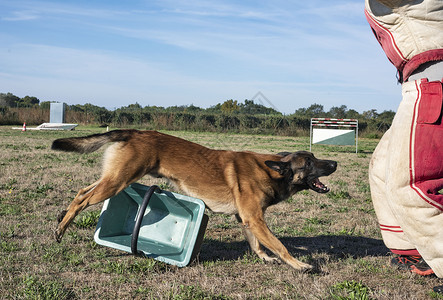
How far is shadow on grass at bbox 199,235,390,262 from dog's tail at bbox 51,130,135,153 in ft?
5.03

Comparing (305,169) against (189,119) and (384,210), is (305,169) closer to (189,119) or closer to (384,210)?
(384,210)

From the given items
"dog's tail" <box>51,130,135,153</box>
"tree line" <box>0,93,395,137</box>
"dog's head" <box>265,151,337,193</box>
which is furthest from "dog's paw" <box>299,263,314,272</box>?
"tree line" <box>0,93,395,137</box>

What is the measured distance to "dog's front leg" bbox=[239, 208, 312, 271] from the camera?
12.9 feet

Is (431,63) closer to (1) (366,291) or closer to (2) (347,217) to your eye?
(1) (366,291)

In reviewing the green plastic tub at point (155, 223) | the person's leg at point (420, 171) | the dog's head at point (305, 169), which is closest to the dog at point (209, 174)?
the dog's head at point (305, 169)

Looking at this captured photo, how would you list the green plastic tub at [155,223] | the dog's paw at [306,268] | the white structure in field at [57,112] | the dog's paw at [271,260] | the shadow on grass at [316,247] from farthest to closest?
the white structure in field at [57,112]
the shadow on grass at [316,247]
the dog's paw at [271,260]
the green plastic tub at [155,223]
the dog's paw at [306,268]

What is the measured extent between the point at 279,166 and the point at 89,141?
6.79 feet

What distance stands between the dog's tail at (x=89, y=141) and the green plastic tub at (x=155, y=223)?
2.00 ft

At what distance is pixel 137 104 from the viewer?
134 ft

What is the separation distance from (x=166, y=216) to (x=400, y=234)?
2.63 metres

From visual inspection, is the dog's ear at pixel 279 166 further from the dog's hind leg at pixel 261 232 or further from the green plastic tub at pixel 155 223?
the green plastic tub at pixel 155 223

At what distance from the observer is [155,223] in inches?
196

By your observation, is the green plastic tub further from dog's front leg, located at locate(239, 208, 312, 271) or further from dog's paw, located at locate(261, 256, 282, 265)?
dog's paw, located at locate(261, 256, 282, 265)

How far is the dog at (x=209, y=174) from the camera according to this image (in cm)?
406
